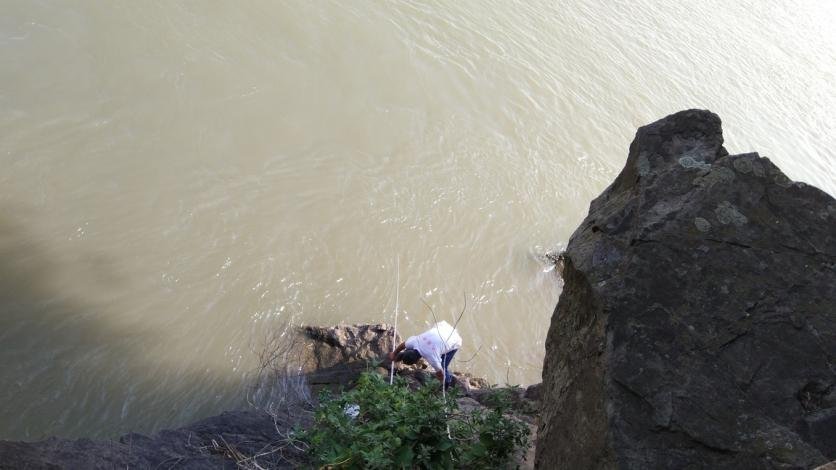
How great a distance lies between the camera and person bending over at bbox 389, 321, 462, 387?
5164 millimetres

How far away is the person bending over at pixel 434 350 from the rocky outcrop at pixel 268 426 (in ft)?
0.50

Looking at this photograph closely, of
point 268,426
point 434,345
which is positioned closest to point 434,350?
point 434,345

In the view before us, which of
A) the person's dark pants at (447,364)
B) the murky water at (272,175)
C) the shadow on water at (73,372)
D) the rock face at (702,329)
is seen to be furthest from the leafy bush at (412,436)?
the murky water at (272,175)

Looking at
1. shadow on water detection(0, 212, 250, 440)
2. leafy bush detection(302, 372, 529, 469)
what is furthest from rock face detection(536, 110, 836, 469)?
shadow on water detection(0, 212, 250, 440)

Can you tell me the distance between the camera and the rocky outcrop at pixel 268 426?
3.60 meters

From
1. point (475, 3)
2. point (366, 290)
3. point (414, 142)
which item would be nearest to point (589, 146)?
point (414, 142)

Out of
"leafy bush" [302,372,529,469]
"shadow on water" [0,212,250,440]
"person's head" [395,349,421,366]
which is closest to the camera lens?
"leafy bush" [302,372,529,469]

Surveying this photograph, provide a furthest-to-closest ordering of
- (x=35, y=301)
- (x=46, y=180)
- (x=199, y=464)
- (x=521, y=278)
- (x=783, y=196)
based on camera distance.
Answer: (x=521, y=278), (x=46, y=180), (x=35, y=301), (x=199, y=464), (x=783, y=196)

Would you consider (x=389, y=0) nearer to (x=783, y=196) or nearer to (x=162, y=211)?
(x=162, y=211)

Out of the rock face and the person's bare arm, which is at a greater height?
the rock face

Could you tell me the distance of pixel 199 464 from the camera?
148 inches

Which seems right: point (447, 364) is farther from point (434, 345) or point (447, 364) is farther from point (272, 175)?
point (272, 175)

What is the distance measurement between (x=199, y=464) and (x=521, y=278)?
3.76 m

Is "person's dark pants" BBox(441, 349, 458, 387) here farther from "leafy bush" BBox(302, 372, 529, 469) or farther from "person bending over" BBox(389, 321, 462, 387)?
"leafy bush" BBox(302, 372, 529, 469)
